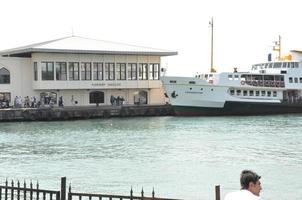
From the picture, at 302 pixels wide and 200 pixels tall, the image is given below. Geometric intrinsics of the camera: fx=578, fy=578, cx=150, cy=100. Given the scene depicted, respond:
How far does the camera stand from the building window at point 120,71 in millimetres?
60750

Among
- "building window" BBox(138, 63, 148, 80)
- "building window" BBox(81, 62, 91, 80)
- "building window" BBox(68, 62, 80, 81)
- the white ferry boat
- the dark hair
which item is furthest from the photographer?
"building window" BBox(138, 63, 148, 80)

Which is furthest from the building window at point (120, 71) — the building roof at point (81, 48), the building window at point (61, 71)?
the building window at point (61, 71)

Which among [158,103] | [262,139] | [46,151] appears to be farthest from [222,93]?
[46,151]

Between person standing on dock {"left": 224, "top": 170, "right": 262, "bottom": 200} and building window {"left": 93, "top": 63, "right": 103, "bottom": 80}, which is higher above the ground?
building window {"left": 93, "top": 63, "right": 103, "bottom": 80}

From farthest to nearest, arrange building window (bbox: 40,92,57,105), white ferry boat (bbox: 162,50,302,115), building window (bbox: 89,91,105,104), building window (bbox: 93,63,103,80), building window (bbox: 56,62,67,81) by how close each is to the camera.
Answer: building window (bbox: 89,91,105,104) < building window (bbox: 93,63,103,80) < building window (bbox: 56,62,67,81) < white ferry boat (bbox: 162,50,302,115) < building window (bbox: 40,92,57,105)

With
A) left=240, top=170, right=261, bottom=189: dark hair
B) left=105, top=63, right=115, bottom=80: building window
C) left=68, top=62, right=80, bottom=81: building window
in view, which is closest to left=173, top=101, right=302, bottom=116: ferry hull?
left=105, top=63, right=115, bottom=80: building window

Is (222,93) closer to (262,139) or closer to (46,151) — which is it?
(262,139)

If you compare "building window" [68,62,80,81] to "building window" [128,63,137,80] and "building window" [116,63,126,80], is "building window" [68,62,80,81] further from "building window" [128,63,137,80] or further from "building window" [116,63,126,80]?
"building window" [128,63,137,80]

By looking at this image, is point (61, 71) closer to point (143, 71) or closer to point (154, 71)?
point (143, 71)

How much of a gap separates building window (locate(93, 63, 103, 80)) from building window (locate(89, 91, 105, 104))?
1.71 m

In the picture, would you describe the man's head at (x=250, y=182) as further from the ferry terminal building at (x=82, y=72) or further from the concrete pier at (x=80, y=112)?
the ferry terminal building at (x=82, y=72)

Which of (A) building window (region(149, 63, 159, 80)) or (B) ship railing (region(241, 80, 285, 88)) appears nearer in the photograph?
(B) ship railing (region(241, 80, 285, 88))

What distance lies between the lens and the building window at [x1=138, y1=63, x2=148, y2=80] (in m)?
62.0

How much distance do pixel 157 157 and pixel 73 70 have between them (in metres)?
34.8
